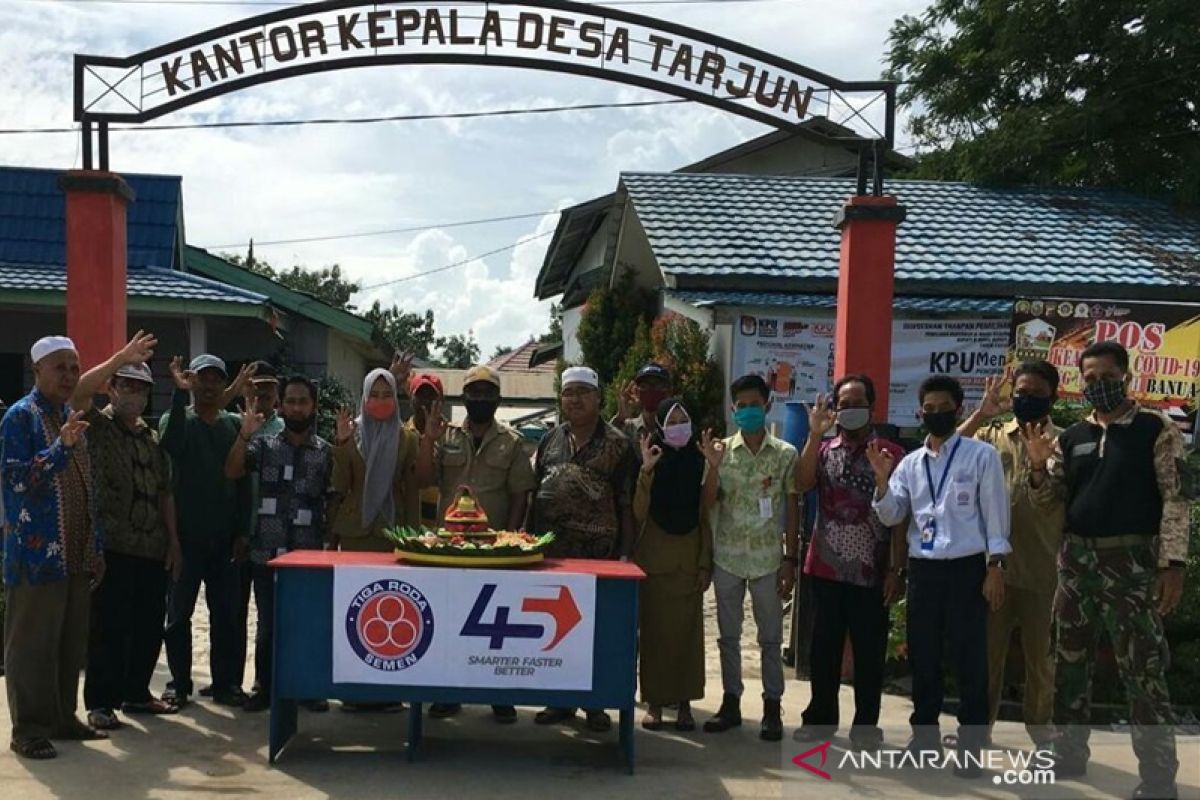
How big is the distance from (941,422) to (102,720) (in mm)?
4540

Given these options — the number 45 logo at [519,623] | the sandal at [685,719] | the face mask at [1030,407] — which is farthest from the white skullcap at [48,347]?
the face mask at [1030,407]

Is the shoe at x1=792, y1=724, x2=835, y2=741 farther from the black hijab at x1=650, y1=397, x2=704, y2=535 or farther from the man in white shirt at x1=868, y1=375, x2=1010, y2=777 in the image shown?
the black hijab at x1=650, y1=397, x2=704, y2=535

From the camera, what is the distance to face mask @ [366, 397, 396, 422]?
6223 mm

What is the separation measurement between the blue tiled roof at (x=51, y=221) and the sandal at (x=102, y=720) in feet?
34.9

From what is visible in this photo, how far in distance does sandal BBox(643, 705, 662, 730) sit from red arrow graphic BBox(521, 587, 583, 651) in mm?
1135

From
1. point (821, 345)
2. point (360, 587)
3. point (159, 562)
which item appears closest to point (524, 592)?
point (360, 587)

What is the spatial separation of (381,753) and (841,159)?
61.9 feet

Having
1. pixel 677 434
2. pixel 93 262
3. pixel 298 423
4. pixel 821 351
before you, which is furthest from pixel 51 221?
pixel 677 434

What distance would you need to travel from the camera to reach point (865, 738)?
5.86 m

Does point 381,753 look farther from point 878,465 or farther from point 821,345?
point 821,345

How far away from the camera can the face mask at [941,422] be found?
5.55m

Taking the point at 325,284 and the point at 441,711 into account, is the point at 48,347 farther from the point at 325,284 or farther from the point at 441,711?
the point at 325,284

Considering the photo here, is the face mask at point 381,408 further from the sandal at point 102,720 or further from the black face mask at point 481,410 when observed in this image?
the sandal at point 102,720

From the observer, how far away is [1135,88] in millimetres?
19656
